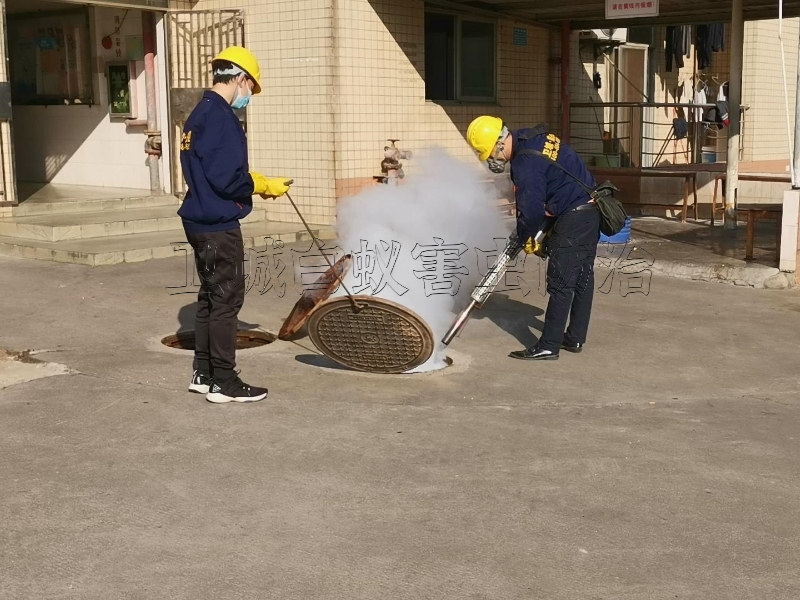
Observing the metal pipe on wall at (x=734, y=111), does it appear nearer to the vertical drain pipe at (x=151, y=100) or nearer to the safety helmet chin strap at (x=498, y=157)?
the safety helmet chin strap at (x=498, y=157)

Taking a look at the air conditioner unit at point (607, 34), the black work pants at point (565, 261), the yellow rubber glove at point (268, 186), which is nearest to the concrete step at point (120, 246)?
the yellow rubber glove at point (268, 186)

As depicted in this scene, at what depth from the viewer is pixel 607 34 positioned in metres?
17.9

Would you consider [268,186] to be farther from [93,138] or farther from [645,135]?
[645,135]

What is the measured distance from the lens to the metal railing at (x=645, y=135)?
17.1 m

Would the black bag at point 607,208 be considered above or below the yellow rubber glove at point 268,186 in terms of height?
below

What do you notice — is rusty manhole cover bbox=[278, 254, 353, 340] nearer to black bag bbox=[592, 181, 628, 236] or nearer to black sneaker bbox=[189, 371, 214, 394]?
black sneaker bbox=[189, 371, 214, 394]

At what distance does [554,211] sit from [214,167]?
8.65ft

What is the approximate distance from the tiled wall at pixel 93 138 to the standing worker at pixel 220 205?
358 inches

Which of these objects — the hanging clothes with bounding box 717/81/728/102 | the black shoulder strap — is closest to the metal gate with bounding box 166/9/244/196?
the black shoulder strap

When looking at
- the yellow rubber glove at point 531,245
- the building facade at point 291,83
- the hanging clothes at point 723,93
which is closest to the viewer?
the yellow rubber glove at point 531,245

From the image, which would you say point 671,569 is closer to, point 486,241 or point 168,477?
point 168,477

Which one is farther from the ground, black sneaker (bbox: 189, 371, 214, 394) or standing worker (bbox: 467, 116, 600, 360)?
standing worker (bbox: 467, 116, 600, 360)

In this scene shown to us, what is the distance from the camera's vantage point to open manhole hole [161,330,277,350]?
719 cm

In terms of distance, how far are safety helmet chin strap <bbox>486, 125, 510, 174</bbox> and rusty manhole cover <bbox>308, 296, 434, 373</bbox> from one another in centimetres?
146
